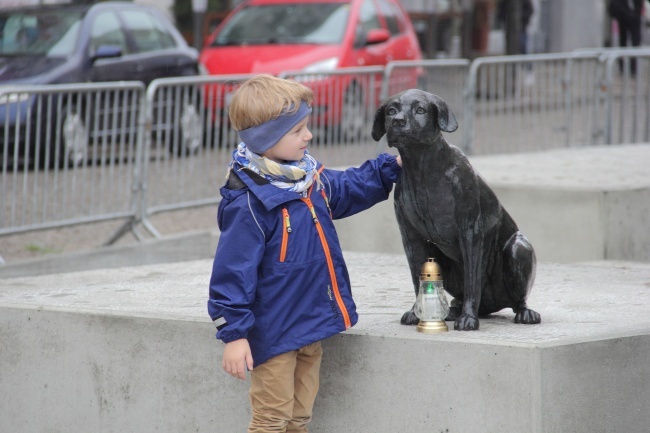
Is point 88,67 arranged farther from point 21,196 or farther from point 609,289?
point 609,289

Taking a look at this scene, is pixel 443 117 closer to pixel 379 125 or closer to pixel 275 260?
pixel 379 125

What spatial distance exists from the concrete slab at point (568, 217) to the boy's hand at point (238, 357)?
3.10m

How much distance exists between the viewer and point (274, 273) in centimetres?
382

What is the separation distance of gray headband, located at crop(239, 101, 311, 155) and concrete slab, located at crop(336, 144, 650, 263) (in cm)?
290

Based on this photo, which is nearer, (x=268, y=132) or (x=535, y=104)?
(x=268, y=132)

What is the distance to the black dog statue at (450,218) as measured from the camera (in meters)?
3.88

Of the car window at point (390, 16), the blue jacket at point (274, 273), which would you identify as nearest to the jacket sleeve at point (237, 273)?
the blue jacket at point (274, 273)

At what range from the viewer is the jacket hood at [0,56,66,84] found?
37.0ft

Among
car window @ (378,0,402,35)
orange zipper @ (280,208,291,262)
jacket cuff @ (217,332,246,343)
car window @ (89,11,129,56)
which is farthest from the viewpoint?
car window @ (378,0,402,35)

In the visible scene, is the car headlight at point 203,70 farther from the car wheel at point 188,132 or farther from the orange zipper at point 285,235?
the orange zipper at point 285,235

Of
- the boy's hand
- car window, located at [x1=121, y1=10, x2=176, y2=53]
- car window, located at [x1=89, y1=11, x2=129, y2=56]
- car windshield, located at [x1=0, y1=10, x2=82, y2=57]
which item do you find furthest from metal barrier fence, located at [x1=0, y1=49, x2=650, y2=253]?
the boy's hand

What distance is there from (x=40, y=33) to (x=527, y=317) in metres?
8.94

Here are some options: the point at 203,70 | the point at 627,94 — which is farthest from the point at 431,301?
the point at 203,70

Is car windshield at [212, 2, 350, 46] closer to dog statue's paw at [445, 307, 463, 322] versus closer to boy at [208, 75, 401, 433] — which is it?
dog statue's paw at [445, 307, 463, 322]
